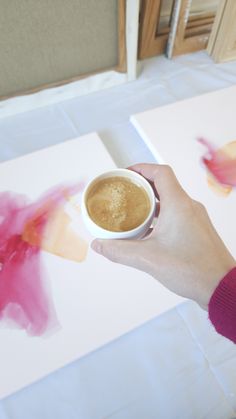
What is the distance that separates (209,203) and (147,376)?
330 millimetres

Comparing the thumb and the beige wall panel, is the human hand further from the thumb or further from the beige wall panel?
the beige wall panel

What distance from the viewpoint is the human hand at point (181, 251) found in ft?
1.38

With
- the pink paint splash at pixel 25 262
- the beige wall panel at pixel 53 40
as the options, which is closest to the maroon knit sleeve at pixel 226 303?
the pink paint splash at pixel 25 262

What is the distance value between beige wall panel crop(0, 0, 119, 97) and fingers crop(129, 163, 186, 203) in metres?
0.38

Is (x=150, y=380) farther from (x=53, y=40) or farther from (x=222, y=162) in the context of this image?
(x=53, y=40)

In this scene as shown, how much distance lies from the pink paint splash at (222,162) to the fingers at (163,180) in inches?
8.3

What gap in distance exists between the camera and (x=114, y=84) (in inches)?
33.8

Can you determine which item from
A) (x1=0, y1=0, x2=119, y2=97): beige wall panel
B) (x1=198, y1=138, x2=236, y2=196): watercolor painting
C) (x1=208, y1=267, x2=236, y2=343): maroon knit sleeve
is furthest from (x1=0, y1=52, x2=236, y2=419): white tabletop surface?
(x1=0, y1=0, x2=119, y2=97): beige wall panel

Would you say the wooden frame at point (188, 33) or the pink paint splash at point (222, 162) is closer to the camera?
the pink paint splash at point (222, 162)

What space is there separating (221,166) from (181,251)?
34cm

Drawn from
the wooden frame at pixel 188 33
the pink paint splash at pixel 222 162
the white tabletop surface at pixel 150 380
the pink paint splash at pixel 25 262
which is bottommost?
the white tabletop surface at pixel 150 380

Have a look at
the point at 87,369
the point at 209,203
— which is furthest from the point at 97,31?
the point at 87,369

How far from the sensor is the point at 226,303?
41 centimetres

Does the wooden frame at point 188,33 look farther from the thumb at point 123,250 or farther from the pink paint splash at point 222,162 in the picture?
the thumb at point 123,250
